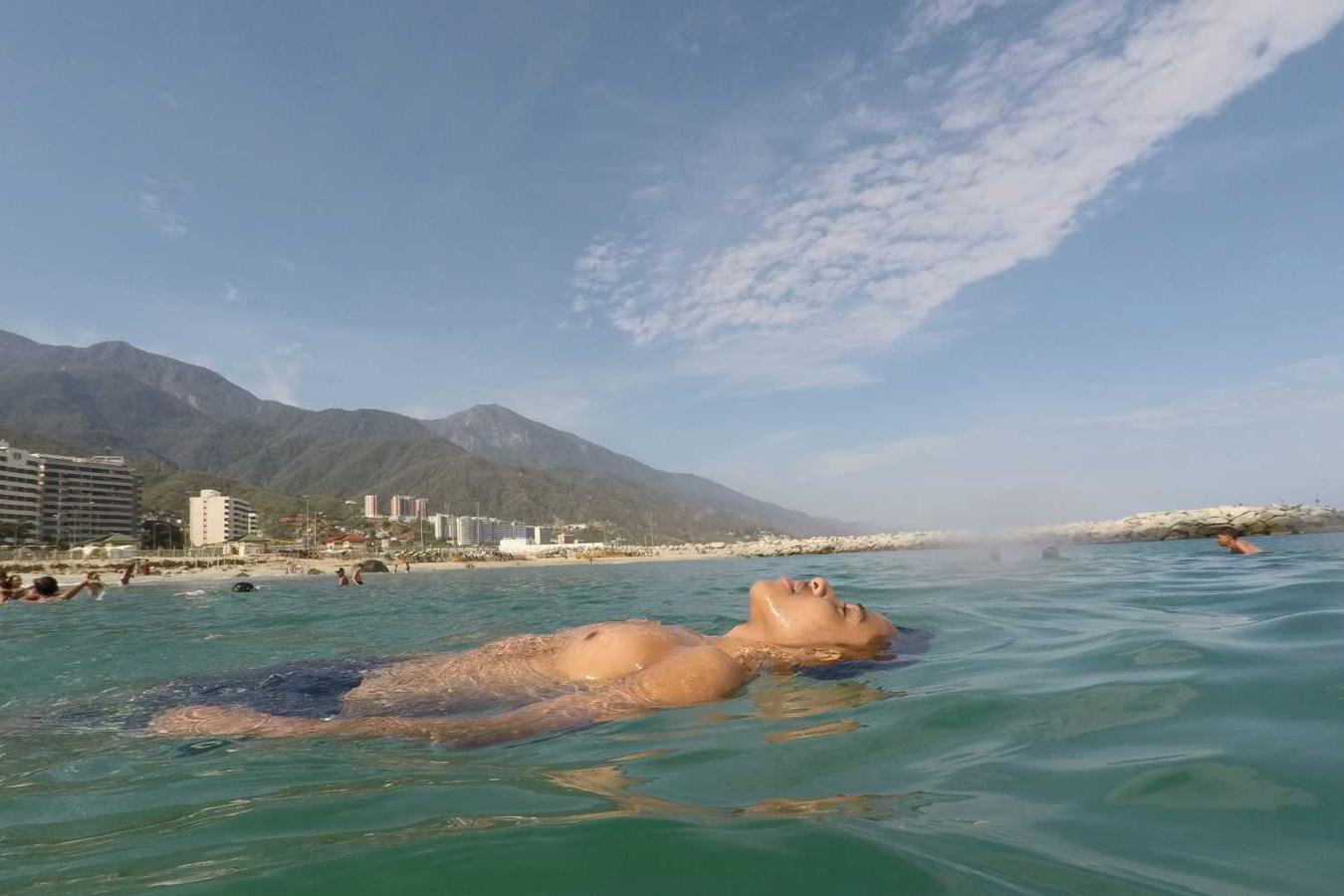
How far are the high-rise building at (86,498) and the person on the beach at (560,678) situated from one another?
4159 inches

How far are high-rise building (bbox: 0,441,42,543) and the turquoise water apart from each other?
10359cm

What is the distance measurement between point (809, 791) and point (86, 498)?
120916 millimetres

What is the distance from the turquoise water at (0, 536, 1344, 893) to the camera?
1.97m

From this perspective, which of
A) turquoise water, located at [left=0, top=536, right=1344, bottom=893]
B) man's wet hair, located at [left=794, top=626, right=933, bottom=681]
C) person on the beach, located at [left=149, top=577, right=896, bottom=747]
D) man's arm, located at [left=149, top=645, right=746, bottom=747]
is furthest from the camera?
man's wet hair, located at [left=794, top=626, right=933, bottom=681]

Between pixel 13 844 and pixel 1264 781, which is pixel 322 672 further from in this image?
pixel 1264 781

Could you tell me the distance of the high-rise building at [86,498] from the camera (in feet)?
302

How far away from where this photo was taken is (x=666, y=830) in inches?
88.3

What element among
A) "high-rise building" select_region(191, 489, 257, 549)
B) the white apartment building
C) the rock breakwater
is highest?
"high-rise building" select_region(191, 489, 257, 549)

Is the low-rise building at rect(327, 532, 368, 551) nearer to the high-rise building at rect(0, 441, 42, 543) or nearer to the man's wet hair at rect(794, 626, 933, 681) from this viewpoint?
the high-rise building at rect(0, 441, 42, 543)

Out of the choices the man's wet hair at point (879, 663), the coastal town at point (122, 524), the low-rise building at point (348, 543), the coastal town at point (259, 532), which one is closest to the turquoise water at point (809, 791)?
the man's wet hair at point (879, 663)

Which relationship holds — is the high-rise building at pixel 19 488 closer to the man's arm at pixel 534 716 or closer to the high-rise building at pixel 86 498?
the high-rise building at pixel 86 498

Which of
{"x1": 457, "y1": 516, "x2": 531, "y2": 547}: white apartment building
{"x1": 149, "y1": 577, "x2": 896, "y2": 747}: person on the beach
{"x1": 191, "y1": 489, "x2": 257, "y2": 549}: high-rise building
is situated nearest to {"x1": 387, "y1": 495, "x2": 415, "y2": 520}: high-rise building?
{"x1": 457, "y1": 516, "x2": 531, "y2": 547}: white apartment building

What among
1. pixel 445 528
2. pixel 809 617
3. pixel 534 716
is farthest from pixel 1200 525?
pixel 445 528

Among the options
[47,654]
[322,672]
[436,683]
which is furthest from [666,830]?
[47,654]
